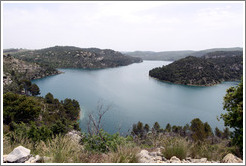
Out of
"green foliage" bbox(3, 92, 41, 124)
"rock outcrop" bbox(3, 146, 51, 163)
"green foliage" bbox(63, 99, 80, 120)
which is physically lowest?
"green foliage" bbox(63, 99, 80, 120)

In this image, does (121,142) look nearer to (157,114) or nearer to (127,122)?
(127,122)

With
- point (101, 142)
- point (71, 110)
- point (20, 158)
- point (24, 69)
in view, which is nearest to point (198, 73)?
point (71, 110)

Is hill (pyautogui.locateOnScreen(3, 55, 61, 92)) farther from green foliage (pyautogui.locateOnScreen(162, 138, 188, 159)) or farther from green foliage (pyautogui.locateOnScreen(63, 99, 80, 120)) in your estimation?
green foliage (pyautogui.locateOnScreen(162, 138, 188, 159))

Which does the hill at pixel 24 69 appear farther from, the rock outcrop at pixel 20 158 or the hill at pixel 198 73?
the rock outcrop at pixel 20 158

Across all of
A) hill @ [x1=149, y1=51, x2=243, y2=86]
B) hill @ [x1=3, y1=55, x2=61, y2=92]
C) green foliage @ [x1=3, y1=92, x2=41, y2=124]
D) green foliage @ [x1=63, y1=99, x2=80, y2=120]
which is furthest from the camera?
hill @ [x1=149, y1=51, x2=243, y2=86]

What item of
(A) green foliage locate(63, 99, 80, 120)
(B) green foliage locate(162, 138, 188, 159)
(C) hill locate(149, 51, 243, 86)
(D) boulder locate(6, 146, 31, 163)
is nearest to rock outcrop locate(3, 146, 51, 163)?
(D) boulder locate(6, 146, 31, 163)

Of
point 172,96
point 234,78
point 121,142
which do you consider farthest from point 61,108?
point 234,78

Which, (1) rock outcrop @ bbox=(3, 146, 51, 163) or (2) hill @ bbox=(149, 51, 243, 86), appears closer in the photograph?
(1) rock outcrop @ bbox=(3, 146, 51, 163)

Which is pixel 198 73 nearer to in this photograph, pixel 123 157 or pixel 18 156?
pixel 123 157

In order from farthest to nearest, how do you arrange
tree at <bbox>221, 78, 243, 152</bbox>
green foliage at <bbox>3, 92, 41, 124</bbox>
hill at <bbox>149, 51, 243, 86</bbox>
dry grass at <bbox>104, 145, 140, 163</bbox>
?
hill at <bbox>149, 51, 243, 86</bbox> → green foliage at <bbox>3, 92, 41, 124</bbox> → tree at <bbox>221, 78, 243, 152</bbox> → dry grass at <bbox>104, 145, 140, 163</bbox>

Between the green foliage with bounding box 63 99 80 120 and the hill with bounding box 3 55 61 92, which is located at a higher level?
the hill with bounding box 3 55 61 92
